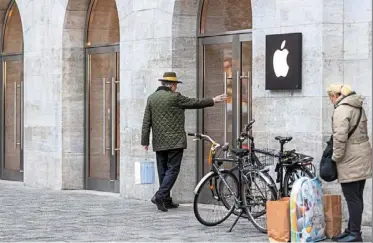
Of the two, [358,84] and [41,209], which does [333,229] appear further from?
[41,209]

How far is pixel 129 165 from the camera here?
1625 centimetres

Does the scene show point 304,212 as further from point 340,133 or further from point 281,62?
point 281,62

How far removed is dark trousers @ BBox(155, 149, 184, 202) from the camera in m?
14.2

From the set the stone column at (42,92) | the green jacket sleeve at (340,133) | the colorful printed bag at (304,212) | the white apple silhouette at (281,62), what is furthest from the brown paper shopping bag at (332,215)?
the stone column at (42,92)

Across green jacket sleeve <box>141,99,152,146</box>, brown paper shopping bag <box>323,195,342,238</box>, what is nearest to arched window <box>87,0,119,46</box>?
green jacket sleeve <box>141,99,152,146</box>

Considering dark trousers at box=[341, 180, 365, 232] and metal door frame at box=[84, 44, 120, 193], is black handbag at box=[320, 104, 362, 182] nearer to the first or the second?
dark trousers at box=[341, 180, 365, 232]

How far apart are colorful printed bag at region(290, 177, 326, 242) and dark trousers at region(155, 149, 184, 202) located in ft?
11.5

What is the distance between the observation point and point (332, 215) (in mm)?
11406

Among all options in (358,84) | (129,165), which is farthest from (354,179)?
(129,165)

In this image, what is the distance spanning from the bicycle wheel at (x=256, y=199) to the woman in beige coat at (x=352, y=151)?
1.19m

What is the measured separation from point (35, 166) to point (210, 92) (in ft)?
16.6

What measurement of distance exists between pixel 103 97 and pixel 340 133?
7892 millimetres

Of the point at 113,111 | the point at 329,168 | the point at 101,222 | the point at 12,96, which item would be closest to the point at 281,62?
the point at 329,168

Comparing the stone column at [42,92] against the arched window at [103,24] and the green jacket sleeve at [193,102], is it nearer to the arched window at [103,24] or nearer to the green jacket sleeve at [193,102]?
the arched window at [103,24]
